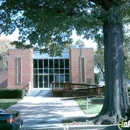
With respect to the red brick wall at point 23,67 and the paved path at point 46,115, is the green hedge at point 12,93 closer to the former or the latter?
the red brick wall at point 23,67

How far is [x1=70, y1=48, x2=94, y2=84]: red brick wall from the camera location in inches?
1576

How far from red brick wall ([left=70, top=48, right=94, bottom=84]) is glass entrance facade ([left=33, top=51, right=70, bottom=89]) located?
215 centimetres

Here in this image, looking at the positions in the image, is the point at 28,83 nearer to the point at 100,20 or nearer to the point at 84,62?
the point at 84,62

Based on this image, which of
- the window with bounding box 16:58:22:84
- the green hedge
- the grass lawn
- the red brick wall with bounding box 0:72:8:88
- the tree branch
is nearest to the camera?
the tree branch

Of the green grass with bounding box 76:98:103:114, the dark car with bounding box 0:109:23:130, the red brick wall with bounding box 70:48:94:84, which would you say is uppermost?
the red brick wall with bounding box 70:48:94:84

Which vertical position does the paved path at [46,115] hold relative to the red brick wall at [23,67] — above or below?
below

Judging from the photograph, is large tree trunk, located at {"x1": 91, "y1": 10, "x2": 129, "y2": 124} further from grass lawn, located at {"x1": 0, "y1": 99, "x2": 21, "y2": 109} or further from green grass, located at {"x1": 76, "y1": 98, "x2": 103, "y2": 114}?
grass lawn, located at {"x1": 0, "y1": 99, "x2": 21, "y2": 109}

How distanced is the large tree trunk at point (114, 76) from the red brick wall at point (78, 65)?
29.0 metres

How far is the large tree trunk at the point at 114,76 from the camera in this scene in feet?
34.1

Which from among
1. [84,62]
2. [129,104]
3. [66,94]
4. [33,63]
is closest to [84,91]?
[66,94]

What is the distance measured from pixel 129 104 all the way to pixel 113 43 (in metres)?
2.56

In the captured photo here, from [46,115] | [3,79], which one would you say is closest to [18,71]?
[3,79]

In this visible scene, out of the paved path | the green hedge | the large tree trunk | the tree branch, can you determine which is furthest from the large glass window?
the large tree trunk

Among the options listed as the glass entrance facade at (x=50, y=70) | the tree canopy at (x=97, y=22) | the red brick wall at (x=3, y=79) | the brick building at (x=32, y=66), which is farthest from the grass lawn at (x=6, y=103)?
the red brick wall at (x=3, y=79)
